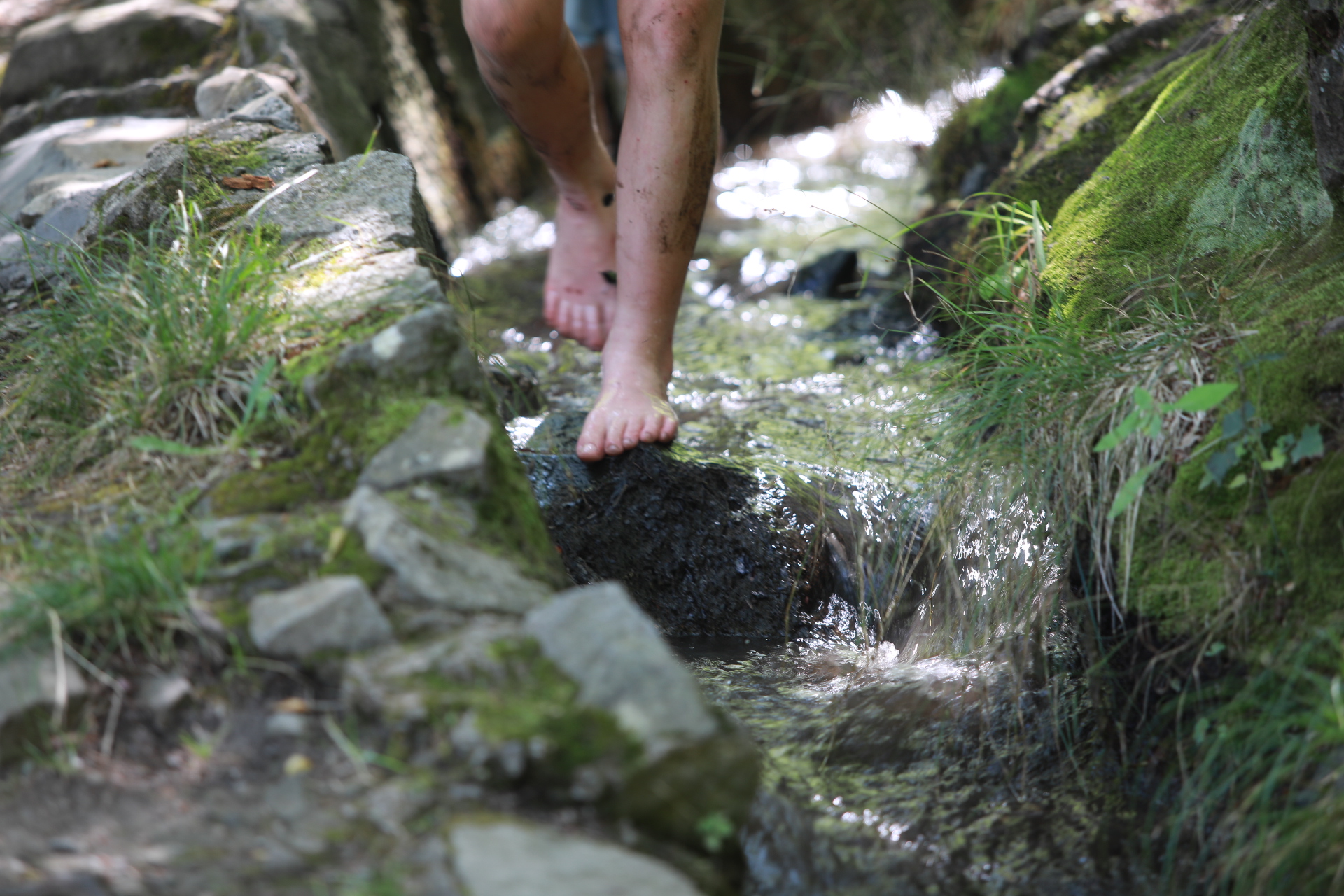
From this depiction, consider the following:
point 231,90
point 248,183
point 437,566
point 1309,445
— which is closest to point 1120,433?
point 1309,445

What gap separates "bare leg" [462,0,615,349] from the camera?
243 centimetres

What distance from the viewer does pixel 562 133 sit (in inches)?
111

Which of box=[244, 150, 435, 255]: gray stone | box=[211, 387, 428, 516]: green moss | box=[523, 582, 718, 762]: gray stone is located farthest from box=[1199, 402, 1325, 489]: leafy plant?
box=[244, 150, 435, 255]: gray stone

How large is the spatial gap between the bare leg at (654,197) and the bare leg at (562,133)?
27cm

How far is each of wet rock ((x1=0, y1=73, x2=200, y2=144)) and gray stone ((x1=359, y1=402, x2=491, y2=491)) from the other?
2965 mm

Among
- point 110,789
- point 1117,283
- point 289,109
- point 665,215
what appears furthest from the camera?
point 289,109

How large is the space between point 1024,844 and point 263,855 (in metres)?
1.11

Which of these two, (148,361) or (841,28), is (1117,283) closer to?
(148,361)

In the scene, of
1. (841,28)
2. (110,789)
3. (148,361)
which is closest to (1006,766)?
(110,789)

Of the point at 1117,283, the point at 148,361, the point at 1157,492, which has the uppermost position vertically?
the point at 148,361

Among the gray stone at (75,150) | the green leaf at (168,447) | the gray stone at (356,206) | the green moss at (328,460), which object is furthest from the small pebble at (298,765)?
the gray stone at (75,150)

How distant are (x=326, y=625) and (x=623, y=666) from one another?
408mm

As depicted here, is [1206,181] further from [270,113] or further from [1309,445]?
[270,113]

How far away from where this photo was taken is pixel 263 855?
3.72 ft
